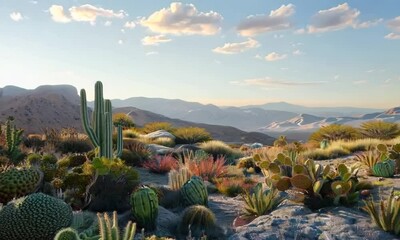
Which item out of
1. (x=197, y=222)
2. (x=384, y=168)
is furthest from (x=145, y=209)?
(x=384, y=168)

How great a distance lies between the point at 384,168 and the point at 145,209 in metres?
5.30

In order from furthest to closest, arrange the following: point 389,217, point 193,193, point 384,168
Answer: point 384,168 < point 193,193 < point 389,217

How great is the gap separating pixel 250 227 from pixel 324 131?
698 inches

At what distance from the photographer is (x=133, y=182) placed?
7641 millimetres

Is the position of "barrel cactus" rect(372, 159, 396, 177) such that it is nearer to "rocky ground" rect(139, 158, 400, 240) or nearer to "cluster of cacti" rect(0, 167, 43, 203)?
"rocky ground" rect(139, 158, 400, 240)

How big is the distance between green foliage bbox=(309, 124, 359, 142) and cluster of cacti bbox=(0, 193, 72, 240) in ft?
59.5

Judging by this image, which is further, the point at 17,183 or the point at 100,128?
the point at 100,128

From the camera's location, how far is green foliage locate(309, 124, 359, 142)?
22.2 metres

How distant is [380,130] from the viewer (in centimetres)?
2238

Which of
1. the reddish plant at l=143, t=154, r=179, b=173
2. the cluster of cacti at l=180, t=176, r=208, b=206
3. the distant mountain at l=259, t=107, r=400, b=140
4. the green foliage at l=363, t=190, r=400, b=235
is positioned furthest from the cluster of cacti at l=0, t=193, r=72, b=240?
the distant mountain at l=259, t=107, r=400, b=140

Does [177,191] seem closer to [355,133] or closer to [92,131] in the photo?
[92,131]

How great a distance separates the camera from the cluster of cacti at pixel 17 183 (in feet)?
23.7

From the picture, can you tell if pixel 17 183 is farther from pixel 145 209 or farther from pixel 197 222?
pixel 197 222

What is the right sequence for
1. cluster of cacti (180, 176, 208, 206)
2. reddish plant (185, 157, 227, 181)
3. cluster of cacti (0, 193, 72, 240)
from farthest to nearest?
reddish plant (185, 157, 227, 181) < cluster of cacti (180, 176, 208, 206) < cluster of cacti (0, 193, 72, 240)
